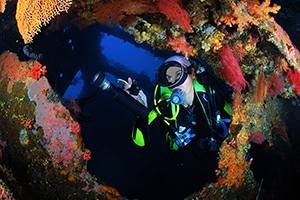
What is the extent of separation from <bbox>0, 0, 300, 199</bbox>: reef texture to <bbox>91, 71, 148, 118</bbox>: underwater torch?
0.43 m

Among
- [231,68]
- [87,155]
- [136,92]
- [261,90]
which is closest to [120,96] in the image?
[136,92]

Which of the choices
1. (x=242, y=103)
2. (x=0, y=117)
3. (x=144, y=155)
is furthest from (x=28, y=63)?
(x=242, y=103)

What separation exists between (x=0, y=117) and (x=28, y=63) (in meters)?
0.61

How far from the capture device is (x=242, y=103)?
6.86 ft

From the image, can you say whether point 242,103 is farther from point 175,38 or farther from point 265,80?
point 175,38

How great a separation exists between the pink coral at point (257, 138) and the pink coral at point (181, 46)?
149 cm

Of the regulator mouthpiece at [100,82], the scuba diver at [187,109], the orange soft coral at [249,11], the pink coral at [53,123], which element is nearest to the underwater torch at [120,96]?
the regulator mouthpiece at [100,82]

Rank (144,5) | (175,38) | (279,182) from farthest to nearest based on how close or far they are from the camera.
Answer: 1. (279,182)
2. (175,38)
3. (144,5)

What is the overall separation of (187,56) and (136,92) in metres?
0.83

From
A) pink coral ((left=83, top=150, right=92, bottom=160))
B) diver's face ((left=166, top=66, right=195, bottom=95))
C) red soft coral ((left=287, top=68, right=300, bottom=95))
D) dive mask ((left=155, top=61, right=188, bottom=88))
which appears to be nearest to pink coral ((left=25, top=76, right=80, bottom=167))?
pink coral ((left=83, top=150, right=92, bottom=160))

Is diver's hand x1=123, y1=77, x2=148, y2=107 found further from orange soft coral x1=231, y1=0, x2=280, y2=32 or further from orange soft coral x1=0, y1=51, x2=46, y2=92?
orange soft coral x1=231, y1=0, x2=280, y2=32

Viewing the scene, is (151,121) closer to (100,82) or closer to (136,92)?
(136,92)

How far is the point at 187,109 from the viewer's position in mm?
2295

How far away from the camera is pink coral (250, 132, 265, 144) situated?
2.16 metres
